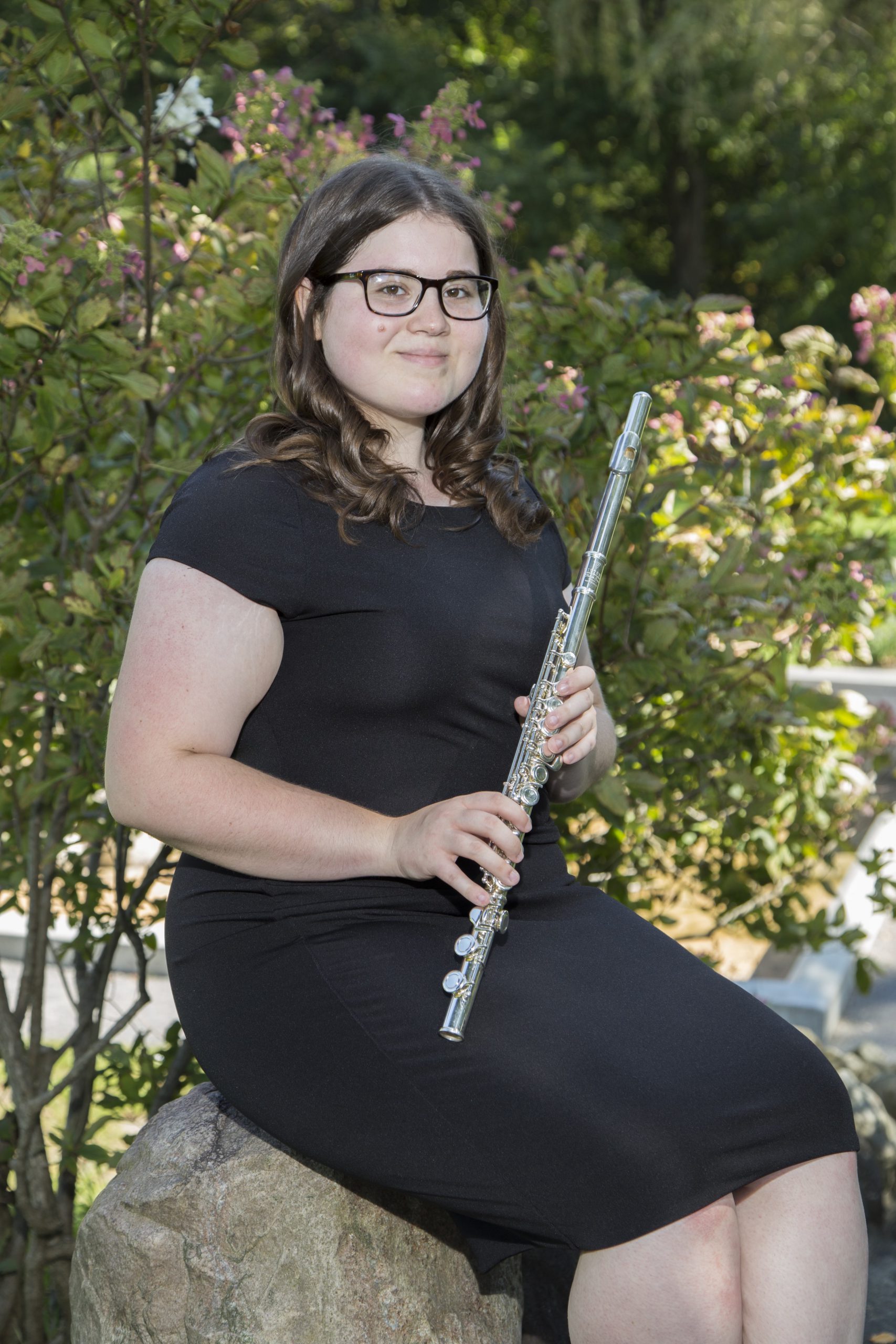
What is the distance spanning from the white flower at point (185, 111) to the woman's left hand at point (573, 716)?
1.47 metres

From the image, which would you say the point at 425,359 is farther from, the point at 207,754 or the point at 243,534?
the point at 207,754

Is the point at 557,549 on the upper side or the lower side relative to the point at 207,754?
upper

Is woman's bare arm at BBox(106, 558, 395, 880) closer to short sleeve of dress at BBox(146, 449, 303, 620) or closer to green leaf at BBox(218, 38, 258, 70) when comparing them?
short sleeve of dress at BBox(146, 449, 303, 620)

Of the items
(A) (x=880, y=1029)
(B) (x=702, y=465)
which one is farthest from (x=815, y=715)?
(A) (x=880, y=1029)

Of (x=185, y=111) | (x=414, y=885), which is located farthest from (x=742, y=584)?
(x=185, y=111)

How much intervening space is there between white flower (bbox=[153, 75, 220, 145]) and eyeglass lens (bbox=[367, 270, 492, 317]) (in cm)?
94

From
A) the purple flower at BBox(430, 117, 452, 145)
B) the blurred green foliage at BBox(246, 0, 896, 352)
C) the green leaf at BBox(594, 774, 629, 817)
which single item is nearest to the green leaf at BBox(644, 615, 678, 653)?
the green leaf at BBox(594, 774, 629, 817)

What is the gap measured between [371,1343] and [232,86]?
7.48ft

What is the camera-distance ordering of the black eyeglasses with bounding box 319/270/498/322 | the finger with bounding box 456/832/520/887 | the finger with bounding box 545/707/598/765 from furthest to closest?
the black eyeglasses with bounding box 319/270/498/322
the finger with bounding box 545/707/598/765
the finger with bounding box 456/832/520/887

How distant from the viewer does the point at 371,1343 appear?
5.32 feet

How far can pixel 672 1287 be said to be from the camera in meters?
1.43

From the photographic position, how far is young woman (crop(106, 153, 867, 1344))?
146 centimetres

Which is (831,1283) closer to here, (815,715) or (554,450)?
(554,450)

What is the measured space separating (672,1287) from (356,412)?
47.8 inches
